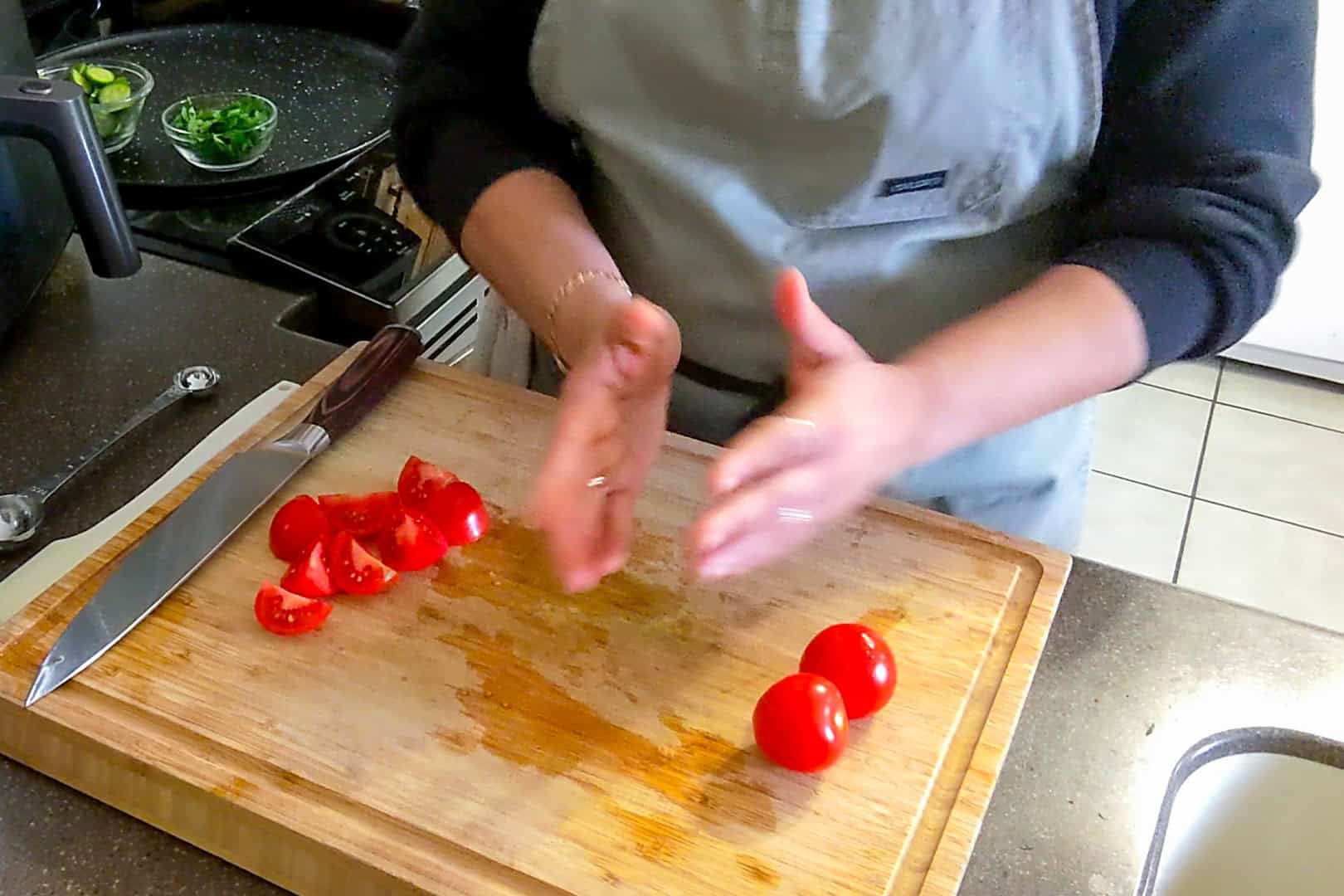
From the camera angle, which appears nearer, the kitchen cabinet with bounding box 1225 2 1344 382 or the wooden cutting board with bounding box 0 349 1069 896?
the wooden cutting board with bounding box 0 349 1069 896

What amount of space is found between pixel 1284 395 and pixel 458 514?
1893 mm

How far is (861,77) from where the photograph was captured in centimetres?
65

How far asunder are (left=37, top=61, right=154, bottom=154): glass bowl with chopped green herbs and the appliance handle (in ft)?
0.86

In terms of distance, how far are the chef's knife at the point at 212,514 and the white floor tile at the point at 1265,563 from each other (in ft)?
4.36

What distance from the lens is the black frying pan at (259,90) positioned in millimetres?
1009

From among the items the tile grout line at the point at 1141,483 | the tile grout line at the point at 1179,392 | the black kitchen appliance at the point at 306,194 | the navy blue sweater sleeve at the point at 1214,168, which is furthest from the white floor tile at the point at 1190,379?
the navy blue sweater sleeve at the point at 1214,168

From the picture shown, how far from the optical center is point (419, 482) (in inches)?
28.1

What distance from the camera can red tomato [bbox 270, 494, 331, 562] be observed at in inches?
Result: 26.7

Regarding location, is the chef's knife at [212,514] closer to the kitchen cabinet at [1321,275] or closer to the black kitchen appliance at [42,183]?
the black kitchen appliance at [42,183]

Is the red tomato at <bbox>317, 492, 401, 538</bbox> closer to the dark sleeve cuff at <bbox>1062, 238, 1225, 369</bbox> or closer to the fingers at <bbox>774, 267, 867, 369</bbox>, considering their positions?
the fingers at <bbox>774, 267, 867, 369</bbox>

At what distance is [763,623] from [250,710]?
262mm

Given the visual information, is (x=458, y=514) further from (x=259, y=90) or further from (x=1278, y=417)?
(x=1278, y=417)

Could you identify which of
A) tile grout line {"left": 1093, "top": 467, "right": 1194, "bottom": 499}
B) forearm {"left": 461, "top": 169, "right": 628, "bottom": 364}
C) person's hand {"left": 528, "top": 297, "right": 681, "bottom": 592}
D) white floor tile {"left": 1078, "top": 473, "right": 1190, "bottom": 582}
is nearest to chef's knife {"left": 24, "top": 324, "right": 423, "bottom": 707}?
forearm {"left": 461, "top": 169, "right": 628, "bottom": 364}

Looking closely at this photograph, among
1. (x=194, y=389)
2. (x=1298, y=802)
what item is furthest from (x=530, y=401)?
(x=1298, y=802)
